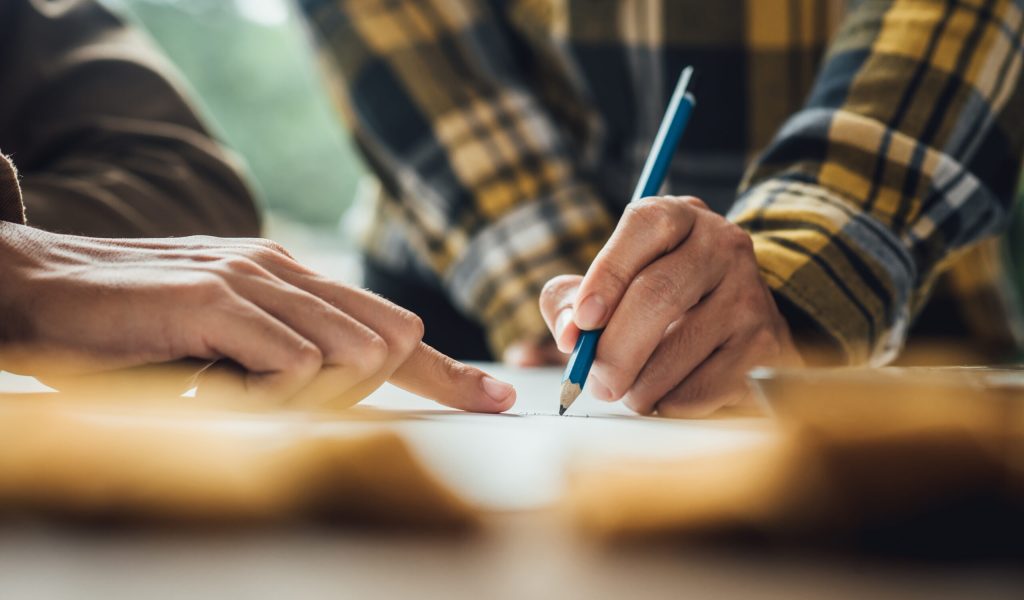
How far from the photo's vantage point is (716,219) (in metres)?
0.42

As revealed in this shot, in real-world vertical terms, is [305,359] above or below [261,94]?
above

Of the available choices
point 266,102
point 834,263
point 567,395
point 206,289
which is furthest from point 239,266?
point 266,102

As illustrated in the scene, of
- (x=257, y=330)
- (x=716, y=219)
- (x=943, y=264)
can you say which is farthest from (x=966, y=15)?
(x=257, y=330)

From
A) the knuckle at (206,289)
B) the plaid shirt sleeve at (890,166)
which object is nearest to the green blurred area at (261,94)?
the plaid shirt sleeve at (890,166)

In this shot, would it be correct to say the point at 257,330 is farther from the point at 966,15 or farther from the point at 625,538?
the point at 966,15

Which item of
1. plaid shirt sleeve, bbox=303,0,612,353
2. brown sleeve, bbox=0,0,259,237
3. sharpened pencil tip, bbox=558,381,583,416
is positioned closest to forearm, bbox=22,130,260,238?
brown sleeve, bbox=0,0,259,237

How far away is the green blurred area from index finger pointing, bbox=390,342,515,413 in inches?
52.0

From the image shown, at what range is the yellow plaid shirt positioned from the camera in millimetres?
500

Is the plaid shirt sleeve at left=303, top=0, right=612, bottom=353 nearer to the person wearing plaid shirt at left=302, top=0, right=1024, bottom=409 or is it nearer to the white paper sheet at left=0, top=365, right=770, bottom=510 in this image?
the person wearing plaid shirt at left=302, top=0, right=1024, bottom=409

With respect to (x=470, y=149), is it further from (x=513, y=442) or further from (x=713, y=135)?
(x=513, y=442)

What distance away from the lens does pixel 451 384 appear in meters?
0.36

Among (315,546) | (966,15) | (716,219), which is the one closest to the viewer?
(315,546)

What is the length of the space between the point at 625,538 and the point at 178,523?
9 cm

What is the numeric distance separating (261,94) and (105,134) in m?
1.02
